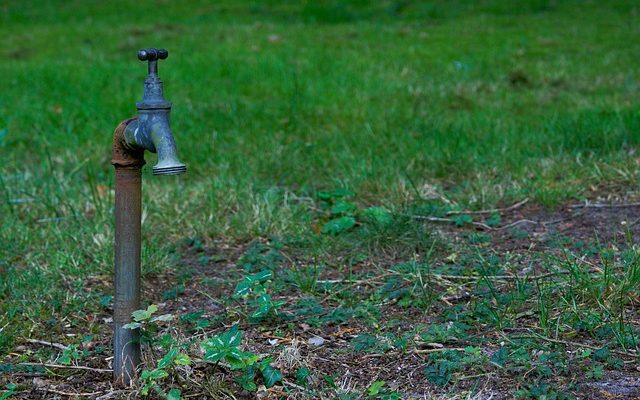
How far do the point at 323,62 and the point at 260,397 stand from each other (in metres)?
4.95

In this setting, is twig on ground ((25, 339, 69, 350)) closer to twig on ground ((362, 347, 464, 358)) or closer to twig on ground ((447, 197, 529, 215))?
twig on ground ((362, 347, 464, 358))

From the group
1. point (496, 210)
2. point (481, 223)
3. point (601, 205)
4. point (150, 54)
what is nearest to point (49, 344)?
point (150, 54)

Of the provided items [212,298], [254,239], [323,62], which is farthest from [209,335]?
[323,62]

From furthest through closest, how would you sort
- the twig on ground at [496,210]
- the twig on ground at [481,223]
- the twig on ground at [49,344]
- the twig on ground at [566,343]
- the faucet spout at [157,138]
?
1. the twig on ground at [496,210]
2. the twig on ground at [481,223]
3. the twig on ground at [49,344]
4. the twig on ground at [566,343]
5. the faucet spout at [157,138]

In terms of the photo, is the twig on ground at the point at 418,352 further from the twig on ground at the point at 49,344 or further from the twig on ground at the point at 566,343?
the twig on ground at the point at 49,344

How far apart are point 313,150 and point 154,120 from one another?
2611mm

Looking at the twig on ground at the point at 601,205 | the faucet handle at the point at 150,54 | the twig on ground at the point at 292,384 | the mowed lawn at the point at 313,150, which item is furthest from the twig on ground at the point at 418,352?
the twig on ground at the point at 601,205

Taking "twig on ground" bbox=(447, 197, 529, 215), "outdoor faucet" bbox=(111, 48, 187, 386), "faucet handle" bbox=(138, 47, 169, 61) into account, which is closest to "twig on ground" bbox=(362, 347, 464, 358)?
"outdoor faucet" bbox=(111, 48, 187, 386)

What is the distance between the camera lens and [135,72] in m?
7.15

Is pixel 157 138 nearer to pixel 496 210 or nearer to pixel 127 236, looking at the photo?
pixel 127 236

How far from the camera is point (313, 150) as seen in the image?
482 centimetres

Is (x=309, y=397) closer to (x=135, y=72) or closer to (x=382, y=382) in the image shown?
(x=382, y=382)

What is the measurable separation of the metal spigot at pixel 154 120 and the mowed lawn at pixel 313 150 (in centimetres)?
74

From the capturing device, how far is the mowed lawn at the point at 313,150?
10.6 ft
